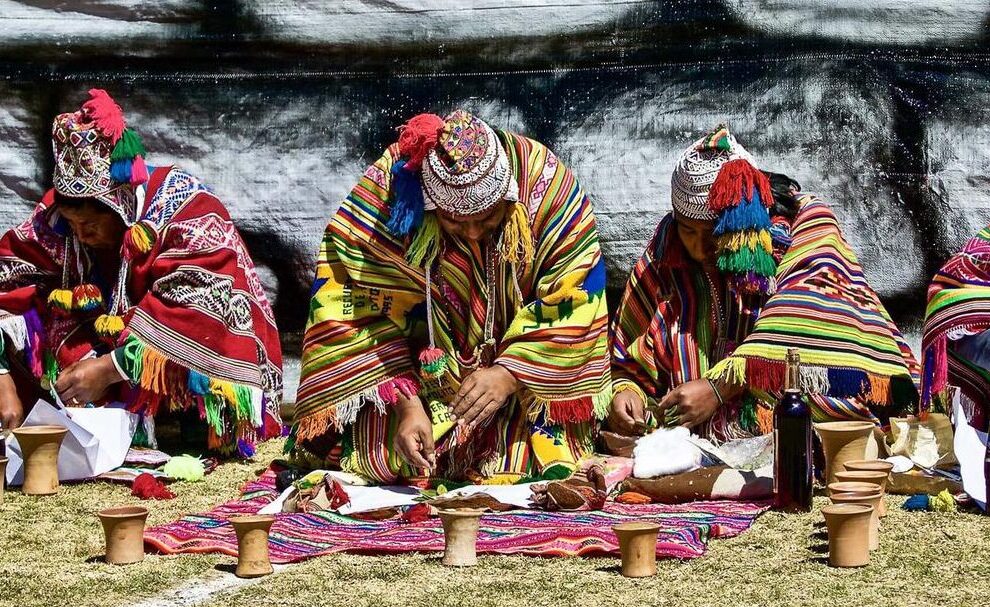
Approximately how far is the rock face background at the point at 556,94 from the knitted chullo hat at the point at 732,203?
4.29 ft

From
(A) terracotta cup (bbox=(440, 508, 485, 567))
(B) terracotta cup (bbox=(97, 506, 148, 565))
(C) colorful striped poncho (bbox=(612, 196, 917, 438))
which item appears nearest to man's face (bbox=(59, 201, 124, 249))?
(C) colorful striped poncho (bbox=(612, 196, 917, 438))

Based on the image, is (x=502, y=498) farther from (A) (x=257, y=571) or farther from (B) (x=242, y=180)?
(B) (x=242, y=180)

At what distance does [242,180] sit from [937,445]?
139 inches

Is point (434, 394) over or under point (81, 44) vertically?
under

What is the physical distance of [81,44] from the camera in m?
7.46

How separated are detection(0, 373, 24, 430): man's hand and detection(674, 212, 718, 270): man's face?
9.07ft

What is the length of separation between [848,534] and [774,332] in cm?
147

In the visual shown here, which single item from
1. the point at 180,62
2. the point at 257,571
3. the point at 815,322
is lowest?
the point at 257,571

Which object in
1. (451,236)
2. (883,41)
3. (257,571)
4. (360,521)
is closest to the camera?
(257,571)

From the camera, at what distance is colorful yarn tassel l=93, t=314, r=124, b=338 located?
20.4ft

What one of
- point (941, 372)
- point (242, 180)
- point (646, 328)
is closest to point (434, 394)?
point (646, 328)

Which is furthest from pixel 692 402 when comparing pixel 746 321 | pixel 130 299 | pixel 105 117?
pixel 105 117

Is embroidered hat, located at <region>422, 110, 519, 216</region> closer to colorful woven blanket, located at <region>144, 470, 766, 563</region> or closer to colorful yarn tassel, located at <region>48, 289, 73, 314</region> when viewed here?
colorful woven blanket, located at <region>144, 470, 766, 563</region>

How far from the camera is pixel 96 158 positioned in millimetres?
6230
